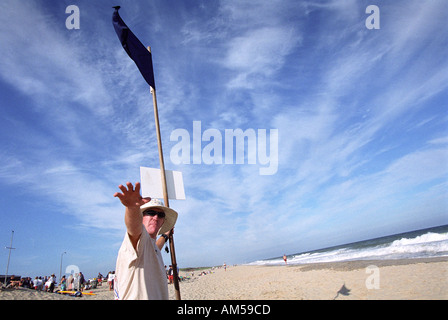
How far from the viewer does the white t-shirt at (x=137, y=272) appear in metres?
1.98

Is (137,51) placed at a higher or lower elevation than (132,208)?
higher

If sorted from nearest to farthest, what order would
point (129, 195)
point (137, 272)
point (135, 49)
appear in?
point (129, 195) < point (137, 272) < point (135, 49)

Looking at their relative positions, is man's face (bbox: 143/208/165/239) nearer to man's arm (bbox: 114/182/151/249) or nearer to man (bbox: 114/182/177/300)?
man (bbox: 114/182/177/300)

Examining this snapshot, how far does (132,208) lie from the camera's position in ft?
5.68

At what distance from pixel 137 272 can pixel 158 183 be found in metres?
1.39

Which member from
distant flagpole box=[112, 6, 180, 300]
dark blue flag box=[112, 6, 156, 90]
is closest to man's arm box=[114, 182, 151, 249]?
distant flagpole box=[112, 6, 180, 300]

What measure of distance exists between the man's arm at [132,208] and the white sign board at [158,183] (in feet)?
4.07

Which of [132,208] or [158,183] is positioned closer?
[132,208]

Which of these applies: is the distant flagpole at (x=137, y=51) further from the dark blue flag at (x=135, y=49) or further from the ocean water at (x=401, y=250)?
→ the ocean water at (x=401, y=250)

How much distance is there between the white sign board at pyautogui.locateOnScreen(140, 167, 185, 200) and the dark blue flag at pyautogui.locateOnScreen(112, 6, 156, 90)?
5.91ft

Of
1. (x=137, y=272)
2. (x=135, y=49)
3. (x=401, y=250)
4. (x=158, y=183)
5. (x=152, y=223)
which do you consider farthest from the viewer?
(x=401, y=250)

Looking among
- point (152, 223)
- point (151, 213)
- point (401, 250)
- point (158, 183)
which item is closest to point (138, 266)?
point (152, 223)

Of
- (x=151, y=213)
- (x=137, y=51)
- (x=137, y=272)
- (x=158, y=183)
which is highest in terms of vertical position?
(x=137, y=51)

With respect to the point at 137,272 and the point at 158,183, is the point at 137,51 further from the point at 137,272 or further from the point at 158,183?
the point at 137,272
